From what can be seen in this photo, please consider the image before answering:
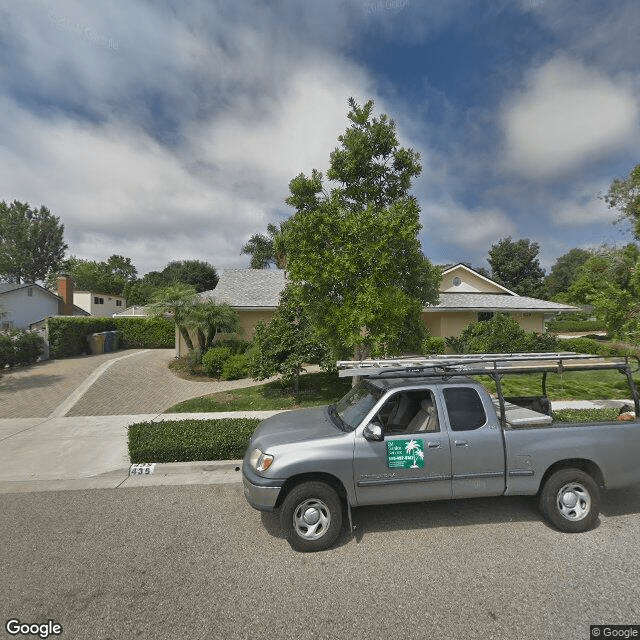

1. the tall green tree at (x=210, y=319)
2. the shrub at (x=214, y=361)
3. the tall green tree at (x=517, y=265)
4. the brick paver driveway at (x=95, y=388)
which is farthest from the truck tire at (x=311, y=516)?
the tall green tree at (x=517, y=265)

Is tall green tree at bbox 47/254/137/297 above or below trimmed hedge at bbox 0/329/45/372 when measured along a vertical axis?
above

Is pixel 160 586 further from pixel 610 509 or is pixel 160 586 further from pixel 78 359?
pixel 78 359

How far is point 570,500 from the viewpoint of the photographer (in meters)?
4.53

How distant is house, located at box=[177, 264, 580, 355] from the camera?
1983 centimetres

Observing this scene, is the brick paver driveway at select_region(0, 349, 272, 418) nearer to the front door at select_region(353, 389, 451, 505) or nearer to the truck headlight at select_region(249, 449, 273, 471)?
the truck headlight at select_region(249, 449, 273, 471)

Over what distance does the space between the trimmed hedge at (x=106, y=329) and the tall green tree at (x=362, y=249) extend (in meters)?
15.8

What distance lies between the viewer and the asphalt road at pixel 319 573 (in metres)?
3.10

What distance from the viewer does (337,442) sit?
4293 millimetres

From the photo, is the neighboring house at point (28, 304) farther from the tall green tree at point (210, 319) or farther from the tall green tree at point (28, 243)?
the tall green tree at point (28, 243)

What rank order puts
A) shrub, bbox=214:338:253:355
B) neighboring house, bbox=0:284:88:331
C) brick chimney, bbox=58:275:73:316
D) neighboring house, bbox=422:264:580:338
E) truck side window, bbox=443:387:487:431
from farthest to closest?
brick chimney, bbox=58:275:73:316 → neighboring house, bbox=0:284:88:331 → neighboring house, bbox=422:264:580:338 → shrub, bbox=214:338:253:355 → truck side window, bbox=443:387:487:431

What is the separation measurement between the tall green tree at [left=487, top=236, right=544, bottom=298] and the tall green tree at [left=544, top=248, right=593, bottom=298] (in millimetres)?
11964

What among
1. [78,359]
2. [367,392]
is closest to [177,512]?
[367,392]

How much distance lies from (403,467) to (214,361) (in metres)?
12.2

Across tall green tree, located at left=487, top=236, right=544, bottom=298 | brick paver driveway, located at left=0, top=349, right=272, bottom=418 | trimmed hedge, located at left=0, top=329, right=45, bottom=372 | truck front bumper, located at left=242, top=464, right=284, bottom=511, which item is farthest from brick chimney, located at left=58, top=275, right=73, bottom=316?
tall green tree, located at left=487, top=236, right=544, bottom=298
